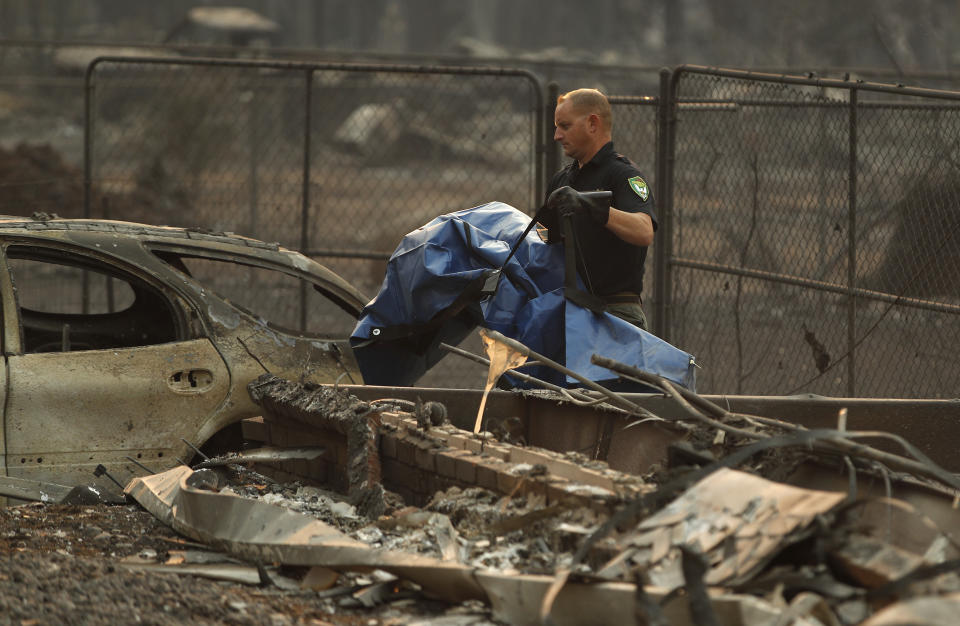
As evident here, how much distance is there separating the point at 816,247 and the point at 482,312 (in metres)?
3.63

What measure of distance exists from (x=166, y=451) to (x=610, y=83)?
20.1m

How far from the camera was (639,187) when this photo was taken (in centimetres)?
584

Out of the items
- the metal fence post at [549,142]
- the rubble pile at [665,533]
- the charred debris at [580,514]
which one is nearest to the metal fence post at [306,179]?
the metal fence post at [549,142]

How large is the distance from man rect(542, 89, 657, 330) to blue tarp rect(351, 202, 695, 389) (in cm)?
20

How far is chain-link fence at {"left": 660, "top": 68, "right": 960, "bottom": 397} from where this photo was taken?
6.81 metres

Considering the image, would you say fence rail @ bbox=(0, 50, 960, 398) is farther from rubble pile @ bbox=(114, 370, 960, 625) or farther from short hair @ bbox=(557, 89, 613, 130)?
rubble pile @ bbox=(114, 370, 960, 625)

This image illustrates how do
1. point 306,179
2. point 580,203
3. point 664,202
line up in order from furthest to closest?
point 306,179, point 664,202, point 580,203

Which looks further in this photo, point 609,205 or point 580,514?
point 609,205

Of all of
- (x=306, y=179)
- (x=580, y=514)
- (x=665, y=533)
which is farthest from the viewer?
(x=306, y=179)

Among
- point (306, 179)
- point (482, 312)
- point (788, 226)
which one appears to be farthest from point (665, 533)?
point (306, 179)

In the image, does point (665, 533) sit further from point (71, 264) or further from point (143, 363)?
point (71, 264)

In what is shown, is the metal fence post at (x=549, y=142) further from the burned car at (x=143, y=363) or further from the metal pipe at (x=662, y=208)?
the burned car at (x=143, y=363)

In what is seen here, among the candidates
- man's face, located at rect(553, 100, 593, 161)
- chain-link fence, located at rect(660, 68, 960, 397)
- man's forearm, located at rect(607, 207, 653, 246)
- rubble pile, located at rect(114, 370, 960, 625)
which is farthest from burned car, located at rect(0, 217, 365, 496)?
chain-link fence, located at rect(660, 68, 960, 397)

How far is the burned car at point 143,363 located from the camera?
552cm
